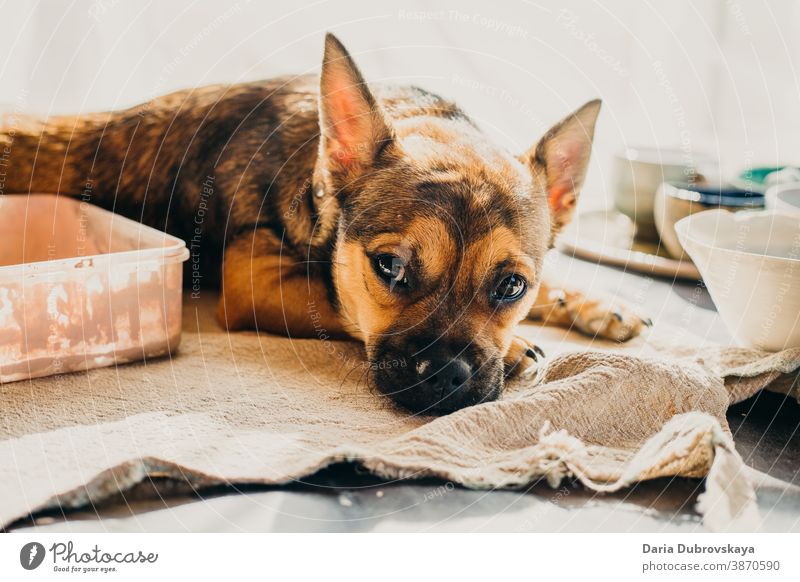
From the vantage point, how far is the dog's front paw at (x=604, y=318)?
7.45 feet

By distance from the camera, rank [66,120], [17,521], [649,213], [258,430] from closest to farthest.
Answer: [17,521]
[258,430]
[66,120]
[649,213]

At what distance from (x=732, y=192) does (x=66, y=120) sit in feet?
7.91

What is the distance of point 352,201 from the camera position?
190cm

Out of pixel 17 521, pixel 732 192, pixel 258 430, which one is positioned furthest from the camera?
pixel 732 192

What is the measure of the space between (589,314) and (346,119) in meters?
1.00

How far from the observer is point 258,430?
1585 mm

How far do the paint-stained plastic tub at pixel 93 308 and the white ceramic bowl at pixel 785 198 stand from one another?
1.79 meters

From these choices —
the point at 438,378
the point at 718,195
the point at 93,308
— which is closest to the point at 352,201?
the point at 438,378

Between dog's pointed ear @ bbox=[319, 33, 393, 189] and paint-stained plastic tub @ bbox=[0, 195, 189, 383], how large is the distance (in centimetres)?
48

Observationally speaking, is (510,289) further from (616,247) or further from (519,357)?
(616,247)

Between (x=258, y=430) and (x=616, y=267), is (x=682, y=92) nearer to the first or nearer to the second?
(x=616, y=267)

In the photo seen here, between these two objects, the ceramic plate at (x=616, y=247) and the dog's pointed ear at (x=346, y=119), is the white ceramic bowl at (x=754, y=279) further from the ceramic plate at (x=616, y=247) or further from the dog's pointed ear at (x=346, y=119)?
the dog's pointed ear at (x=346, y=119)
